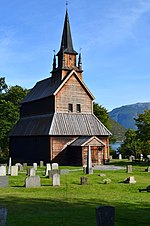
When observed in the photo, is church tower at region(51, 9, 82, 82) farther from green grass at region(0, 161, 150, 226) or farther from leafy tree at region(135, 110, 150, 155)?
green grass at region(0, 161, 150, 226)

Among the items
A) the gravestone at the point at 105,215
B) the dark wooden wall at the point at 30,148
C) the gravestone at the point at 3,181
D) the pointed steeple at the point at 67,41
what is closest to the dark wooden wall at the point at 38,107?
the dark wooden wall at the point at 30,148

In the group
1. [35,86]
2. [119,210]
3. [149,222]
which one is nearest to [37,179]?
[119,210]

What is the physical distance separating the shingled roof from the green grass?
18991 mm

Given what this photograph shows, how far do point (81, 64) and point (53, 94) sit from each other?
8.35m

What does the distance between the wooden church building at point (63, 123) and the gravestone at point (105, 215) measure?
108ft

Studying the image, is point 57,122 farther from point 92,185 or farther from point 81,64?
point 92,185

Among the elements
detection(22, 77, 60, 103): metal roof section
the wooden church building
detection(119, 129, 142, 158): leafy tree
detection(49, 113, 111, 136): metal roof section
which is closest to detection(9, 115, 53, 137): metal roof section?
the wooden church building

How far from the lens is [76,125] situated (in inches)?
1802

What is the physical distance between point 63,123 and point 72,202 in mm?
28567

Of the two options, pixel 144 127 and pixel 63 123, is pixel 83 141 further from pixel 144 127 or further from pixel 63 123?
pixel 144 127

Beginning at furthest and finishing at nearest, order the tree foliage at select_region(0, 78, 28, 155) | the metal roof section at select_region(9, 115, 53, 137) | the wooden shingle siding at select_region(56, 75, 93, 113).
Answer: the tree foliage at select_region(0, 78, 28, 155) < the wooden shingle siding at select_region(56, 75, 93, 113) < the metal roof section at select_region(9, 115, 53, 137)

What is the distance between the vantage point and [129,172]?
30.8 m

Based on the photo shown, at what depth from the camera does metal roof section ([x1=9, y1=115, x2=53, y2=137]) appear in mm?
44969

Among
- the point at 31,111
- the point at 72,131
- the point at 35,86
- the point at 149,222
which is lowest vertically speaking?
the point at 149,222
